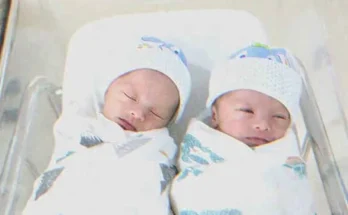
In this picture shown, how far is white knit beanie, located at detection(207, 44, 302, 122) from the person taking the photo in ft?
3.93

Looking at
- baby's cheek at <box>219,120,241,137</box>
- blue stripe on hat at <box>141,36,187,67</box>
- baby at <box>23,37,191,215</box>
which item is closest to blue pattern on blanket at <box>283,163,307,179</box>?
baby's cheek at <box>219,120,241,137</box>

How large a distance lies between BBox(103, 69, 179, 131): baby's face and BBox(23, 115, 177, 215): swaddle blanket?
0.02 m

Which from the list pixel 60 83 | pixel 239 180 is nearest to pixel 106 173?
pixel 239 180

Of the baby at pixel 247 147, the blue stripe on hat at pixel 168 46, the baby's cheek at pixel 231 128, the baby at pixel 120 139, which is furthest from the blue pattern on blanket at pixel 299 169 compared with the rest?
the blue stripe on hat at pixel 168 46

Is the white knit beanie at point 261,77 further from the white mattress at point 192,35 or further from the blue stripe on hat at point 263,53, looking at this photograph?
the white mattress at point 192,35

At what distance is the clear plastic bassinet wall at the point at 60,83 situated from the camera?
1229 millimetres

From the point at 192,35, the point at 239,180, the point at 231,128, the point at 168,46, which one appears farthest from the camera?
the point at 192,35

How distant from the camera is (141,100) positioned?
3.99 feet

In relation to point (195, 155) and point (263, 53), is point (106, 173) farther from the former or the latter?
point (263, 53)

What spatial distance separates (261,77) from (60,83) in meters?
0.68

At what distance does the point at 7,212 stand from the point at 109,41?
1.50 feet

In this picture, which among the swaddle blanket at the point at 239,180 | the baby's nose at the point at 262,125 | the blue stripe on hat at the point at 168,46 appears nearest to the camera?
the swaddle blanket at the point at 239,180

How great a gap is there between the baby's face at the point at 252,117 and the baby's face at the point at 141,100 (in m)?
0.11

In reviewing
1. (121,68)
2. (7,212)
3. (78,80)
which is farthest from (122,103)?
(7,212)
